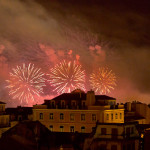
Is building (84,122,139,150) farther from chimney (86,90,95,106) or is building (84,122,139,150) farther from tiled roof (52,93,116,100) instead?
tiled roof (52,93,116,100)

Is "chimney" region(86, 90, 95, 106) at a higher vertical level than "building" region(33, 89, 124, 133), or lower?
higher

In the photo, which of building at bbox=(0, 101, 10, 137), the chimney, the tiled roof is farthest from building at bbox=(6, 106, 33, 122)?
the chimney

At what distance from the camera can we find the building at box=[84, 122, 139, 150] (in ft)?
130

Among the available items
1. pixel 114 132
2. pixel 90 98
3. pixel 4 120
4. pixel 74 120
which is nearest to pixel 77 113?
pixel 74 120

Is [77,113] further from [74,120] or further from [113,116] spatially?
[113,116]

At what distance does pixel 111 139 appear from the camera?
3975 centimetres

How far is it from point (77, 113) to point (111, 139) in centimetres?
2752

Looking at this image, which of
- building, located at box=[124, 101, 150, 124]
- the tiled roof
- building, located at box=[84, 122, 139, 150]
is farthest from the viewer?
building, located at box=[124, 101, 150, 124]

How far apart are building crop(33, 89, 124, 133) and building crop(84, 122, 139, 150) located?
24.2 metres

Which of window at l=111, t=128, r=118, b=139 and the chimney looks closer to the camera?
window at l=111, t=128, r=118, b=139

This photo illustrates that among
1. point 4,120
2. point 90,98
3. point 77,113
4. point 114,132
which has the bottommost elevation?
point 4,120

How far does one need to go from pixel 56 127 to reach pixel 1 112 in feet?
33.1

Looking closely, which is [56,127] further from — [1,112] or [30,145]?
[30,145]

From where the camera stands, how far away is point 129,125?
1612 inches
